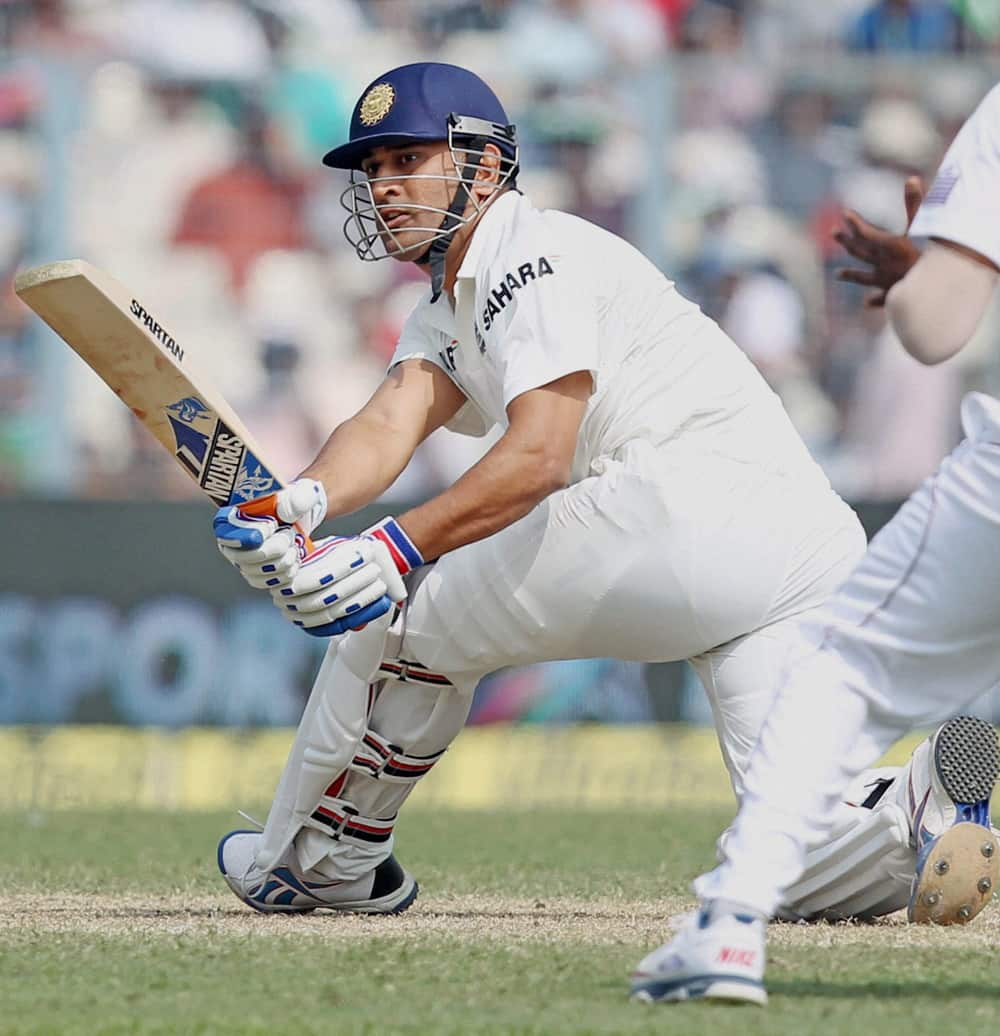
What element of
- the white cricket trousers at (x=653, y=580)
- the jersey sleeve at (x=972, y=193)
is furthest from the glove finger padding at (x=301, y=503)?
the jersey sleeve at (x=972, y=193)

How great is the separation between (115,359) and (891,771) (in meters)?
1.96

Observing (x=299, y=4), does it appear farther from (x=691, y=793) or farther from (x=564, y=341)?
(x=564, y=341)

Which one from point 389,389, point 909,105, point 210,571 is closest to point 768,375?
point 909,105

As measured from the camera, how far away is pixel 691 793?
8.69 m

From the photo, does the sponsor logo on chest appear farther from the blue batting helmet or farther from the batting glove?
the batting glove

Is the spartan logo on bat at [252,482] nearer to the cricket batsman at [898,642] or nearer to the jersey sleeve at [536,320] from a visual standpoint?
the jersey sleeve at [536,320]

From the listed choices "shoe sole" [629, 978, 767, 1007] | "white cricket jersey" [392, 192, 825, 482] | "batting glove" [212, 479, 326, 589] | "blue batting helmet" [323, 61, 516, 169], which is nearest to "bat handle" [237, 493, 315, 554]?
"batting glove" [212, 479, 326, 589]

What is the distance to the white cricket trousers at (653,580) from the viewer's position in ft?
13.3

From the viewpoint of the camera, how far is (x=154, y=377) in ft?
13.4

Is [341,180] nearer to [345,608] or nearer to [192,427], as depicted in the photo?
[192,427]

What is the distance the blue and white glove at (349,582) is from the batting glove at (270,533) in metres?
0.03

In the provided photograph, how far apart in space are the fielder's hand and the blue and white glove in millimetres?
1124

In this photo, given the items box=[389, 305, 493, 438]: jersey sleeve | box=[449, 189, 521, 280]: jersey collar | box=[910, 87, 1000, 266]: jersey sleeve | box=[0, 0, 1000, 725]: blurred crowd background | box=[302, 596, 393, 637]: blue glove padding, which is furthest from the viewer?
box=[0, 0, 1000, 725]: blurred crowd background

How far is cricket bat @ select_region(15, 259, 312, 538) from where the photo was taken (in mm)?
3922
